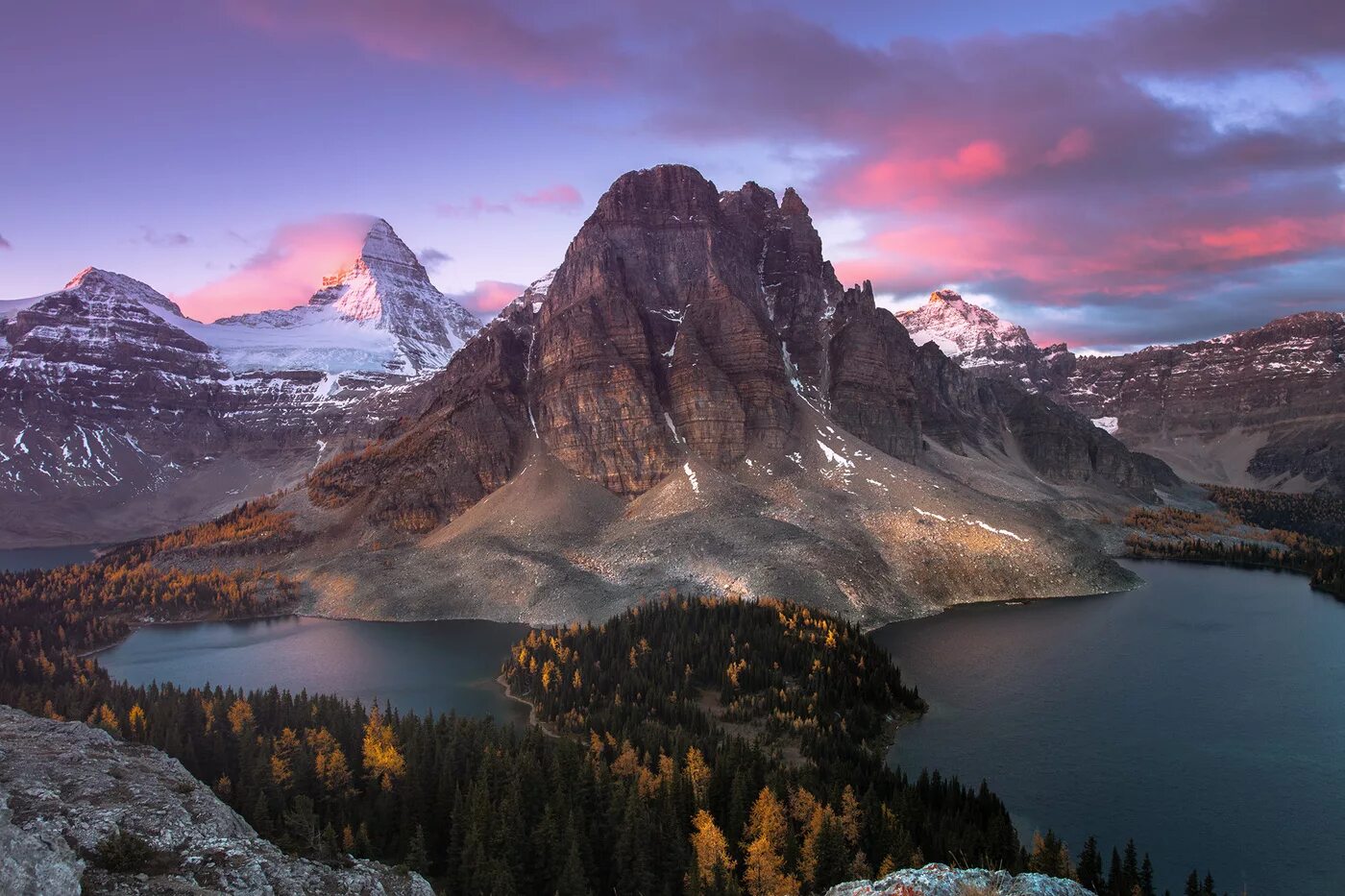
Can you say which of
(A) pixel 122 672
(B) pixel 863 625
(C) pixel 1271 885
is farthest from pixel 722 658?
(A) pixel 122 672

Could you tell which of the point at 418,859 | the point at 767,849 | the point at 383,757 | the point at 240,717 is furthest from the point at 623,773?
the point at 240,717

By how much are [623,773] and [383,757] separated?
1664 centimetres

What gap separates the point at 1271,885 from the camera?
47.8 meters

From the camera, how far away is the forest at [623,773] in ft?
151

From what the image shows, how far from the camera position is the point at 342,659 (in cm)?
10125

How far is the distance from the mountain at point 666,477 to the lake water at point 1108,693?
32.8 ft

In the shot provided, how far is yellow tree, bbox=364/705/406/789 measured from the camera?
5600 cm

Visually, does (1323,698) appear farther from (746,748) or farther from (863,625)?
(746,748)

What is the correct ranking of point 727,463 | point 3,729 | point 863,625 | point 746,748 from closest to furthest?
point 3,729 → point 746,748 → point 863,625 → point 727,463

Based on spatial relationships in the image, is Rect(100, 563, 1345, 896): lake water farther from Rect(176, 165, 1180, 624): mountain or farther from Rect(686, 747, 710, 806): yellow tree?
Rect(686, 747, 710, 806): yellow tree

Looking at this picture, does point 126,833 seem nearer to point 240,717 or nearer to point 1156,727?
point 240,717

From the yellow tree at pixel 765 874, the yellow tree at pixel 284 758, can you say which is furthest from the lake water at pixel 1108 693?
the yellow tree at pixel 284 758

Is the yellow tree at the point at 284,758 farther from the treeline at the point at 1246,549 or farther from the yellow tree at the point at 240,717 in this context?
the treeline at the point at 1246,549

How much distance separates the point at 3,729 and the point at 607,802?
32.1 meters
